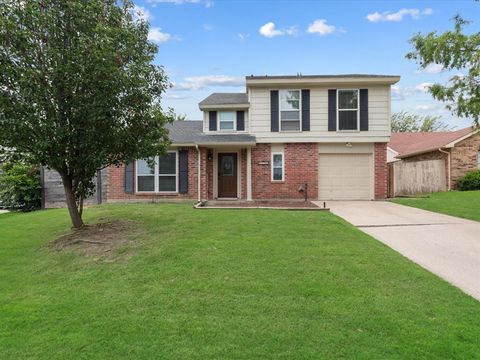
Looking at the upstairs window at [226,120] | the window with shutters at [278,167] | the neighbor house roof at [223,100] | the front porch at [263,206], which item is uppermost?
the neighbor house roof at [223,100]

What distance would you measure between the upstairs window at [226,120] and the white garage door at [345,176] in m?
4.07

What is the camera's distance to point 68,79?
23.4ft

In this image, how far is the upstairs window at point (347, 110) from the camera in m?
15.9

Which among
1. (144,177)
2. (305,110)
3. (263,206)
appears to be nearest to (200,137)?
(144,177)

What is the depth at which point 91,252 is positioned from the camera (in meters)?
6.91

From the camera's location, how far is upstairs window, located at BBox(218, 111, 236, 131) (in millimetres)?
16641

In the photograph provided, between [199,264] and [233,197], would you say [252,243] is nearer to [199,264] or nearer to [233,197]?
[199,264]

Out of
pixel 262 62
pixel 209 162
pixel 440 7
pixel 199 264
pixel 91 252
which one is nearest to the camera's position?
pixel 199 264

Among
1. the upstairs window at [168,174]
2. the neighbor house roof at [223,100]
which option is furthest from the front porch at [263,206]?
the neighbor house roof at [223,100]

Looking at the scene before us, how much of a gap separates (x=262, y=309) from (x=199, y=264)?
5.78ft

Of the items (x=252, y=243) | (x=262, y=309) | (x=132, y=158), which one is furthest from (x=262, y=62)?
(x=262, y=309)

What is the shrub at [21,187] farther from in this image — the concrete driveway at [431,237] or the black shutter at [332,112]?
the concrete driveway at [431,237]

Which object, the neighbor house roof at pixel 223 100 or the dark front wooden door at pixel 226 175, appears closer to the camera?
the neighbor house roof at pixel 223 100

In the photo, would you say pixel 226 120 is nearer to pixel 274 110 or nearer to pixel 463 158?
pixel 274 110
